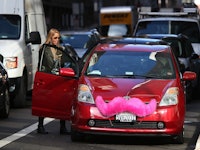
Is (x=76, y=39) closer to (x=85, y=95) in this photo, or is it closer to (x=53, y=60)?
(x=53, y=60)

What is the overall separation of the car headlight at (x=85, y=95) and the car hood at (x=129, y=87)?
0.07 metres

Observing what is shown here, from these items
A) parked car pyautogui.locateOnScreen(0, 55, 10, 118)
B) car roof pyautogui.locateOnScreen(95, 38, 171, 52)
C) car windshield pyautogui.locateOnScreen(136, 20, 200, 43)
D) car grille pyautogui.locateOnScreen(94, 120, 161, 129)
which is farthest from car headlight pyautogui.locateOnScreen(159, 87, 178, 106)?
car windshield pyautogui.locateOnScreen(136, 20, 200, 43)

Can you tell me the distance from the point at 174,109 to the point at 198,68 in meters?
8.06

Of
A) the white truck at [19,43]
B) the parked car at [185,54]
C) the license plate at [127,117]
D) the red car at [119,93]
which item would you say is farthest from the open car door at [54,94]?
the parked car at [185,54]

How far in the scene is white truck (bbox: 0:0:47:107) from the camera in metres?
14.5

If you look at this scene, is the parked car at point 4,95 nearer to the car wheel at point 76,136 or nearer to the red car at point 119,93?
the red car at point 119,93

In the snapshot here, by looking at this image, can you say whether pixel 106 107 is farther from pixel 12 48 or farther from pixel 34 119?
pixel 12 48

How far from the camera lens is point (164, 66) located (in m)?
10.5

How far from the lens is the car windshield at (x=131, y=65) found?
10.3 metres

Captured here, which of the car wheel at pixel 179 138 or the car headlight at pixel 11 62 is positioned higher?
the car headlight at pixel 11 62

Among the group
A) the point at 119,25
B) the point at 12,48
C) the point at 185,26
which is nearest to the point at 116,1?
the point at 119,25

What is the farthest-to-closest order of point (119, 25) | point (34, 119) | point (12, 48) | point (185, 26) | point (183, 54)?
point (119, 25)
point (185, 26)
point (183, 54)
point (12, 48)
point (34, 119)

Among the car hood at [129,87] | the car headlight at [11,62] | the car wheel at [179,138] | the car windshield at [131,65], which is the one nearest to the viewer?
A: the car hood at [129,87]

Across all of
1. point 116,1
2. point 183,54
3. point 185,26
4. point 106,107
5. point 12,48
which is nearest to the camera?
point 106,107
